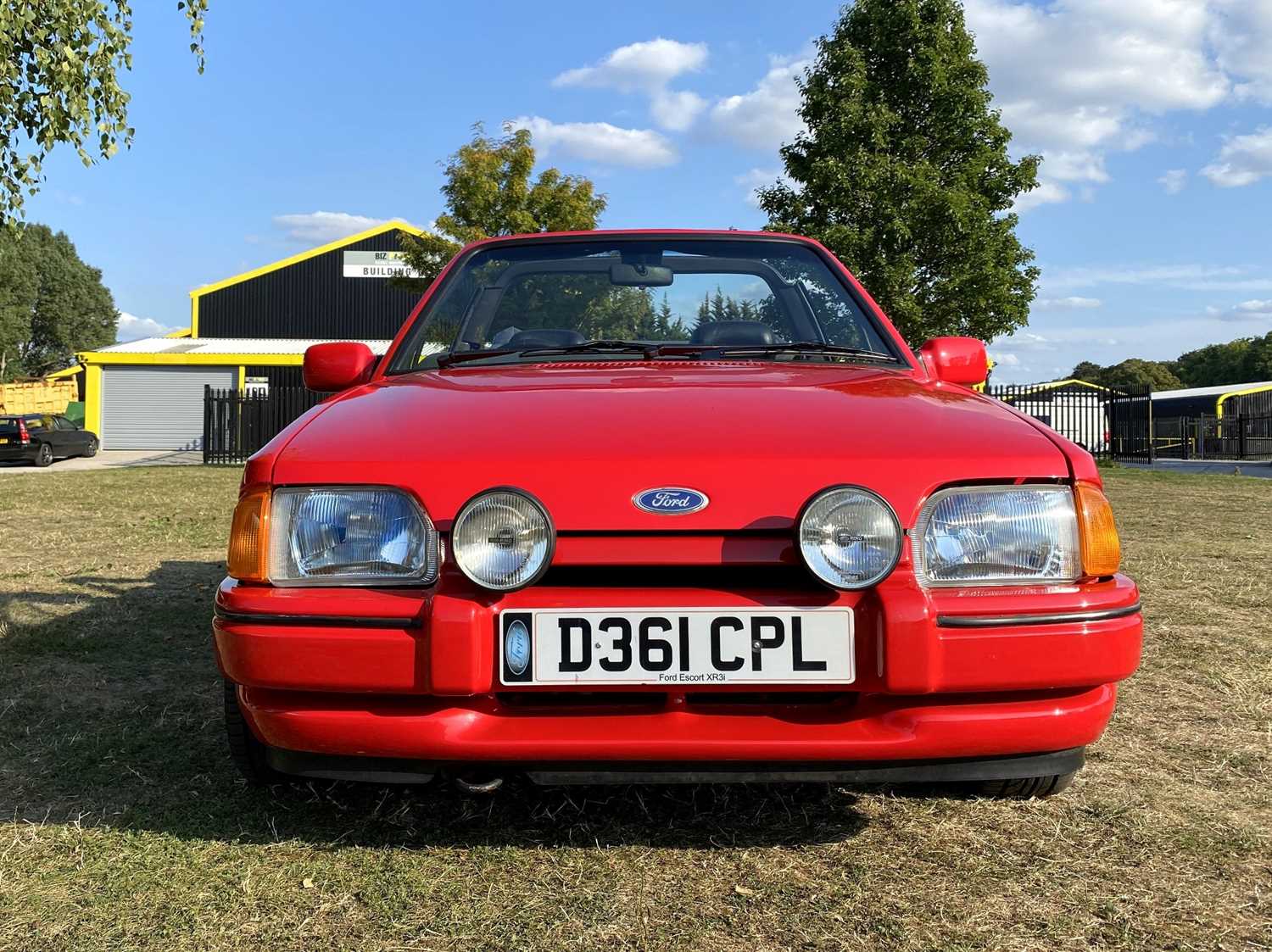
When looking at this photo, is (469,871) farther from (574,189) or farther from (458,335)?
(574,189)

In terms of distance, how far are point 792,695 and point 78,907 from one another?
1332 mm

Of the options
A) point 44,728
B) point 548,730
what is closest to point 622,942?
point 548,730

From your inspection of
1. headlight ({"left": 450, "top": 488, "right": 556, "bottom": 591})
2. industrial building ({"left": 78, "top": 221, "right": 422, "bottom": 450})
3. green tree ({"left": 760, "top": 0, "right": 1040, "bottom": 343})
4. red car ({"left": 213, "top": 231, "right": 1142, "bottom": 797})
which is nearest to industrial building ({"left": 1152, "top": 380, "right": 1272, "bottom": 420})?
green tree ({"left": 760, "top": 0, "right": 1040, "bottom": 343})

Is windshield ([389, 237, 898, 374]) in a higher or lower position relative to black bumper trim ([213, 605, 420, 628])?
higher

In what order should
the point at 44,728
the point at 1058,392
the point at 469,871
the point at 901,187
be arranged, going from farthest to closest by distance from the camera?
the point at 1058,392, the point at 901,187, the point at 44,728, the point at 469,871

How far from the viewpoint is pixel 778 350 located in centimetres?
261

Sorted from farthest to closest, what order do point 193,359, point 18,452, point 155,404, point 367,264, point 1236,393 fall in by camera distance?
1. point 1236,393
2. point 367,264
3. point 155,404
4. point 193,359
5. point 18,452

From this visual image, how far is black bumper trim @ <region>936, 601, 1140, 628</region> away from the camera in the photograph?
1.68 m

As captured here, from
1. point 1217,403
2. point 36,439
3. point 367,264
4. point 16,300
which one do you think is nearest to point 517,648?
point 36,439

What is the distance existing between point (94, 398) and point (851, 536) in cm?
3099

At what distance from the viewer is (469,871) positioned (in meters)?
1.92

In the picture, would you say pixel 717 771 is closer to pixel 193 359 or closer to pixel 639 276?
pixel 639 276

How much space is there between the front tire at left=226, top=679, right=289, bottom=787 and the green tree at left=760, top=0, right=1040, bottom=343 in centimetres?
1544

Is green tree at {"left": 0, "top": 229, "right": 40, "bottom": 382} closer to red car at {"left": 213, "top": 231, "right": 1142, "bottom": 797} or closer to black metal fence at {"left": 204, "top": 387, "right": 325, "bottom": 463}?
black metal fence at {"left": 204, "top": 387, "right": 325, "bottom": 463}
